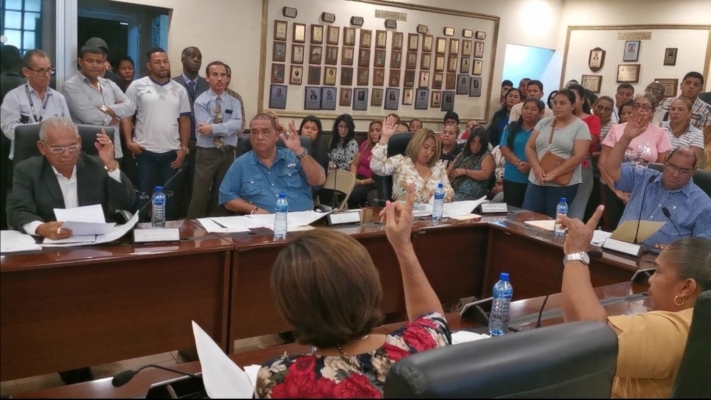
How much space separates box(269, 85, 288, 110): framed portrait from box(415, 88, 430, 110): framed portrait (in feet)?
5.42

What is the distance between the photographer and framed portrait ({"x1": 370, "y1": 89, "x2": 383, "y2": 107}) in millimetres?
6590

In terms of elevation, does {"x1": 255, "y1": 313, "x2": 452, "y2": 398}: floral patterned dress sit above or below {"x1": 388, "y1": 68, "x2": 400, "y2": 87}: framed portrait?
below

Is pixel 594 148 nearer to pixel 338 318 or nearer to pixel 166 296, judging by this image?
pixel 166 296

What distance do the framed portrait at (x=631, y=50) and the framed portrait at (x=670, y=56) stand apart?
0.31 m

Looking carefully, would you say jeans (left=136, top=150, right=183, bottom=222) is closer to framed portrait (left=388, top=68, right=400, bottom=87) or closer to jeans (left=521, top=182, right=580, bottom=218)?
jeans (left=521, top=182, right=580, bottom=218)

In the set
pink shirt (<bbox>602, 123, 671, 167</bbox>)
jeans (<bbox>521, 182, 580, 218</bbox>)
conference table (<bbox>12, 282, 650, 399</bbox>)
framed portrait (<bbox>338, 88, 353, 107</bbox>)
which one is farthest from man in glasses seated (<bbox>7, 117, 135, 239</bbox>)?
Result: framed portrait (<bbox>338, 88, 353, 107</bbox>)

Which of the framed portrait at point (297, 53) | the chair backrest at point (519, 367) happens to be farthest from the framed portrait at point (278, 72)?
the chair backrest at point (519, 367)

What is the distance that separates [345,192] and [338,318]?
3211 millimetres

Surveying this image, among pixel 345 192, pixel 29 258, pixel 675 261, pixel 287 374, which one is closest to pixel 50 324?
pixel 29 258

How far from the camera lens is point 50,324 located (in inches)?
81.5

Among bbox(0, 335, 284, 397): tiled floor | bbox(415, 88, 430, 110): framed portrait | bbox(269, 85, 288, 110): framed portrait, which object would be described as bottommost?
bbox(0, 335, 284, 397): tiled floor

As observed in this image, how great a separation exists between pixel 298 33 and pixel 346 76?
70 centimetres

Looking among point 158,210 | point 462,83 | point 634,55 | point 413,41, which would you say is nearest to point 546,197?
point 158,210

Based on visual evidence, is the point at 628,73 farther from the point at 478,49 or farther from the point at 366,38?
the point at 366,38
